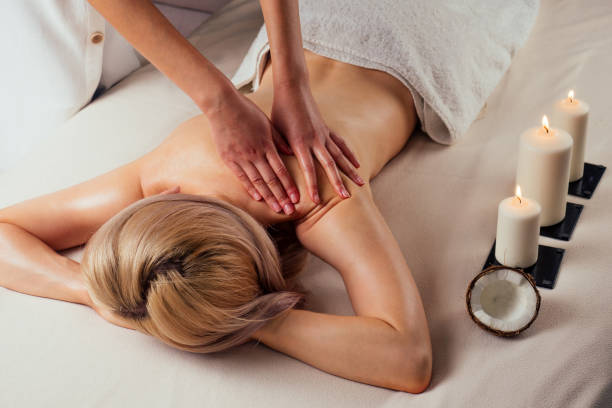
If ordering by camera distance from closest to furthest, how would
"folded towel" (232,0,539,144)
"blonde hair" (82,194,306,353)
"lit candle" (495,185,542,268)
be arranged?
1. "blonde hair" (82,194,306,353)
2. "lit candle" (495,185,542,268)
3. "folded towel" (232,0,539,144)

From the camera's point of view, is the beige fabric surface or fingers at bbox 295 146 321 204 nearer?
the beige fabric surface

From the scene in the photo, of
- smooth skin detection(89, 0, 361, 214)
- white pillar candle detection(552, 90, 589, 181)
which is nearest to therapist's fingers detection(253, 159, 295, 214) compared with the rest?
smooth skin detection(89, 0, 361, 214)

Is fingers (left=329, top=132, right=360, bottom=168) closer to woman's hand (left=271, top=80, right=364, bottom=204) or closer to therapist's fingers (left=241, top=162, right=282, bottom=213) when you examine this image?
woman's hand (left=271, top=80, right=364, bottom=204)

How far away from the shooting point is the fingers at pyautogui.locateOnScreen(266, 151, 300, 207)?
1211 millimetres

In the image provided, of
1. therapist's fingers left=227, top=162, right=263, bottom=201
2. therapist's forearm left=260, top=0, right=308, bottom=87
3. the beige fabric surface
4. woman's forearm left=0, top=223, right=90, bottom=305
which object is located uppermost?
therapist's forearm left=260, top=0, right=308, bottom=87

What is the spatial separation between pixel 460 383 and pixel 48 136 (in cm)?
129

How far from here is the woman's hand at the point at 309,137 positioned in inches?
47.3

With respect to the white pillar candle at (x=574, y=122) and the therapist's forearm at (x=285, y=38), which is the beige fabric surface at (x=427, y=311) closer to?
the white pillar candle at (x=574, y=122)

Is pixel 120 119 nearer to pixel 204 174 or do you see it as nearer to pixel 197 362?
pixel 204 174

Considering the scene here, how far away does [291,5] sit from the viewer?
4.41 ft

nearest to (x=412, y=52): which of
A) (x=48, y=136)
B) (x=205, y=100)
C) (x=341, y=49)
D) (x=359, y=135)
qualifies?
(x=341, y=49)

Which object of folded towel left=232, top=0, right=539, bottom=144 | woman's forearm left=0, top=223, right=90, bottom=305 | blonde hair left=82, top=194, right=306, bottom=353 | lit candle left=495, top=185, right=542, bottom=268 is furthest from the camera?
folded towel left=232, top=0, right=539, bottom=144

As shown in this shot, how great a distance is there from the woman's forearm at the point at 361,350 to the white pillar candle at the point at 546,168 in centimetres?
42

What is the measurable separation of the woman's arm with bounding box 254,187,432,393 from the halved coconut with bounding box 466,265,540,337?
4.0 inches
